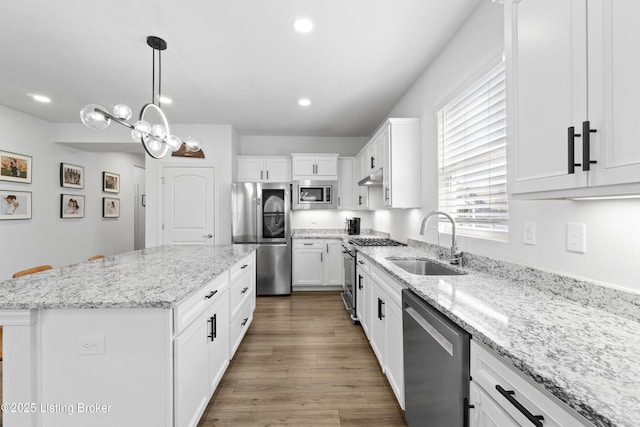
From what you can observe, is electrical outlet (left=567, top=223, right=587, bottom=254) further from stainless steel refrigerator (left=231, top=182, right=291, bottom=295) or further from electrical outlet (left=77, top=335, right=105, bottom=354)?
stainless steel refrigerator (left=231, top=182, right=291, bottom=295)

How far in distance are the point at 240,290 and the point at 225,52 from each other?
214 centimetres

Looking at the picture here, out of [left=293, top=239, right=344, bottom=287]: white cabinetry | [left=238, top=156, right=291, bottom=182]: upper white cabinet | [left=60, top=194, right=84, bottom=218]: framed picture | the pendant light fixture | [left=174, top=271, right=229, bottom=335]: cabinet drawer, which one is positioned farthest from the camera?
[left=238, top=156, right=291, bottom=182]: upper white cabinet

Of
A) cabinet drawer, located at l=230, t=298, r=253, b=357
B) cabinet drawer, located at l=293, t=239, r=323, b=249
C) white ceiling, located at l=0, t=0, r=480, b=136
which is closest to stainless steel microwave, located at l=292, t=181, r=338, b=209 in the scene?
cabinet drawer, located at l=293, t=239, r=323, b=249

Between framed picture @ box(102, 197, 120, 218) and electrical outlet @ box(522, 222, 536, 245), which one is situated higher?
framed picture @ box(102, 197, 120, 218)

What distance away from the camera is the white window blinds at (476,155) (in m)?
1.81

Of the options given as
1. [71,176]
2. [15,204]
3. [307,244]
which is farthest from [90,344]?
[71,176]

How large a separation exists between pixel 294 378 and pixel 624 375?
2.04 meters

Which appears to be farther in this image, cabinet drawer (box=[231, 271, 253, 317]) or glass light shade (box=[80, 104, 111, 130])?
cabinet drawer (box=[231, 271, 253, 317])

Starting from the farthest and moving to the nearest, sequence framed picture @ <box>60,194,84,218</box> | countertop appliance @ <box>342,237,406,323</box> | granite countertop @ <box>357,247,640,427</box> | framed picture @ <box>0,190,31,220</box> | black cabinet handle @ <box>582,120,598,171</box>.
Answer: framed picture @ <box>60,194,84,218</box>, framed picture @ <box>0,190,31,220</box>, countertop appliance @ <box>342,237,406,323</box>, black cabinet handle @ <box>582,120,598,171</box>, granite countertop @ <box>357,247,640,427</box>

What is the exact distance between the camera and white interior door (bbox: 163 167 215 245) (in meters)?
4.52

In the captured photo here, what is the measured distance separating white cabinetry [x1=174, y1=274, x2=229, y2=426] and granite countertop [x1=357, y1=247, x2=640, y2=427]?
1.18m

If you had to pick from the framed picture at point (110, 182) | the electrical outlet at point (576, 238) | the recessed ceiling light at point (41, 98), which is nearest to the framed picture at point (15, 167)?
the recessed ceiling light at point (41, 98)

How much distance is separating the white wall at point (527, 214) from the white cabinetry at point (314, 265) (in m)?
1.92

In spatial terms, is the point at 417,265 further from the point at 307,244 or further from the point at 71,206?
the point at 71,206
